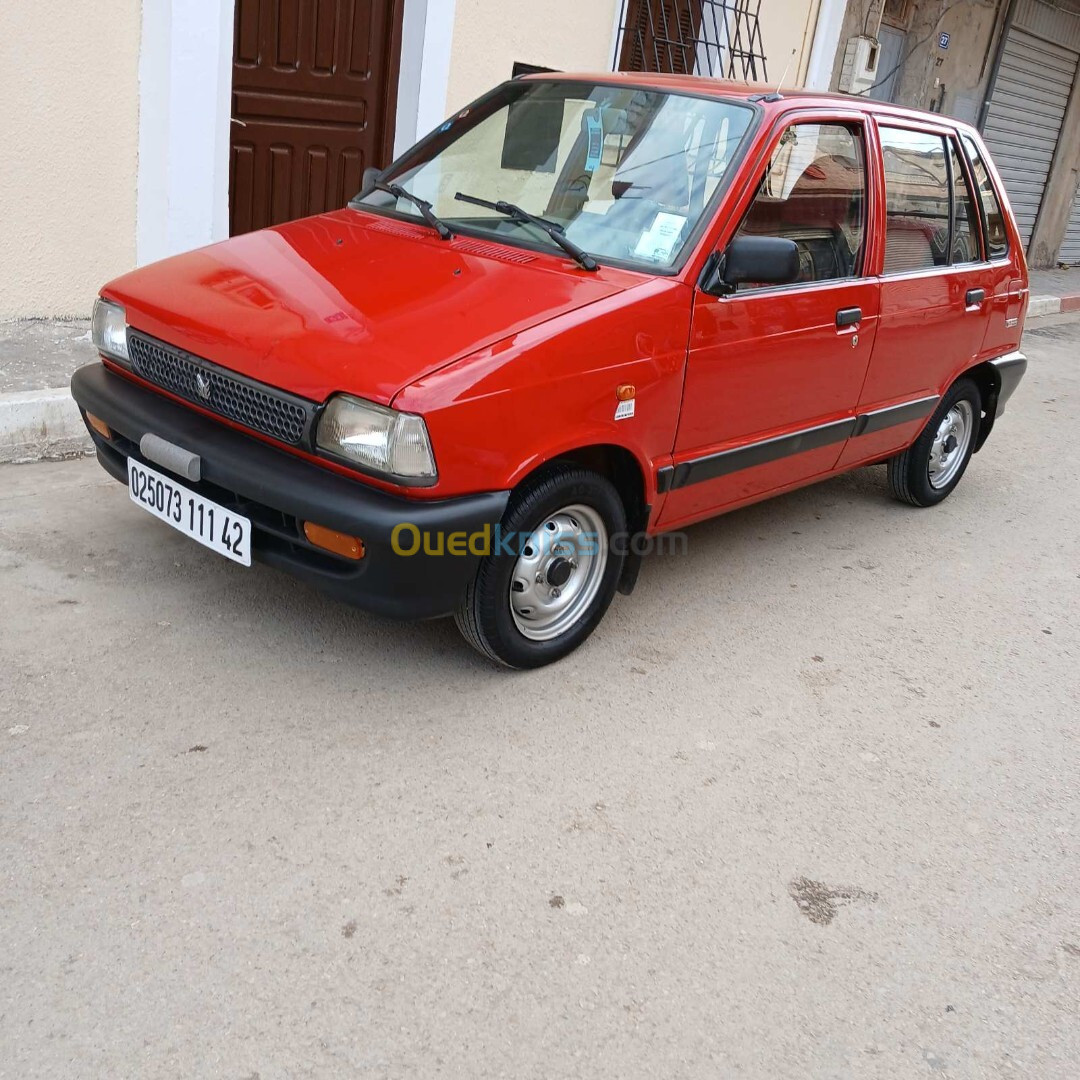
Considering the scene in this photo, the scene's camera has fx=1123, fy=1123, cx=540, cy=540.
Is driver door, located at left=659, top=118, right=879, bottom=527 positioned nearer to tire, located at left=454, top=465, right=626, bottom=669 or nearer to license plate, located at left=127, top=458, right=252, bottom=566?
tire, located at left=454, top=465, right=626, bottom=669

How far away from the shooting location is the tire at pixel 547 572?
3.28 meters

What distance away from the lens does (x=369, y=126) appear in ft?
25.0

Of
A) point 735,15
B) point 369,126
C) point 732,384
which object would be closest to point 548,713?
point 732,384

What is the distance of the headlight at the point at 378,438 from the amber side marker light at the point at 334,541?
20 cm

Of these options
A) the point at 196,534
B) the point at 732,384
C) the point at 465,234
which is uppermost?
the point at 465,234

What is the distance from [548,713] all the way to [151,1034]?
1.56 m

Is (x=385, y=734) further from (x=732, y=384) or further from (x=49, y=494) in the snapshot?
(x=49, y=494)

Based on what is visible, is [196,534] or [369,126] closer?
[196,534]

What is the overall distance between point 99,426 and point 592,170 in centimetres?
188

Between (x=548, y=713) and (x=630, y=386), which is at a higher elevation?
(x=630, y=386)

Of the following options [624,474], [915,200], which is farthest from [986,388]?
[624,474]

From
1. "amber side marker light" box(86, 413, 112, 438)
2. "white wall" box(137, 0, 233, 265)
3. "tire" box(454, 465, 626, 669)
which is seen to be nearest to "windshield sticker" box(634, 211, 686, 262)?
"tire" box(454, 465, 626, 669)

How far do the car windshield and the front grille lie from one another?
1090 mm

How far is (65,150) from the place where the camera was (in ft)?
19.6
